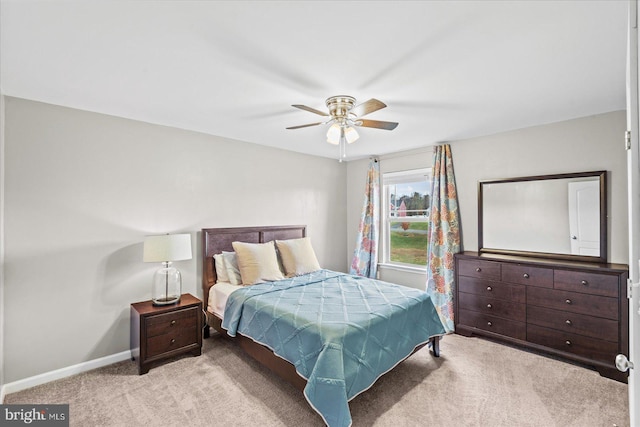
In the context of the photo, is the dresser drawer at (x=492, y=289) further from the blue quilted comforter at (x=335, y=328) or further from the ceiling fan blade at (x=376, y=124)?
the ceiling fan blade at (x=376, y=124)

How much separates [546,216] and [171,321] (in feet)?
13.2

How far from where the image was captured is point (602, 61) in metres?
1.94

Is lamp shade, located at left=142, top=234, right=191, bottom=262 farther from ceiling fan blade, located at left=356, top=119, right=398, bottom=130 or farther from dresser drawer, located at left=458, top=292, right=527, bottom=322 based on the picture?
dresser drawer, located at left=458, top=292, right=527, bottom=322

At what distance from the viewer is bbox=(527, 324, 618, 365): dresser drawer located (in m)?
2.59

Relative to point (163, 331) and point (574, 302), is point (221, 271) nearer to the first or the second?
point (163, 331)

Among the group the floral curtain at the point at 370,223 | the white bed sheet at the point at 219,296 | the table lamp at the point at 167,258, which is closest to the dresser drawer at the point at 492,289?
the floral curtain at the point at 370,223

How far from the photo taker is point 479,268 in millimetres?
3381

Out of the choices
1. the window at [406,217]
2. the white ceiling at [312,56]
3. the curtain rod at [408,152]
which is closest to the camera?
the white ceiling at [312,56]

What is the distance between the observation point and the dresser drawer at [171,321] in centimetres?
269

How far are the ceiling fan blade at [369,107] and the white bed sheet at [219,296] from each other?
2190 mm

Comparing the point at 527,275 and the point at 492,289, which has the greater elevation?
the point at 527,275

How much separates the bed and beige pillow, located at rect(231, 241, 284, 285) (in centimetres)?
10

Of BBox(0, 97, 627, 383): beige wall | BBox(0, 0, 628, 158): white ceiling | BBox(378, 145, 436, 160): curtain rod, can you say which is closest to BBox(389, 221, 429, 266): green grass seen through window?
BBox(0, 97, 627, 383): beige wall

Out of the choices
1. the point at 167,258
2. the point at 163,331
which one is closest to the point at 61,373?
the point at 163,331
